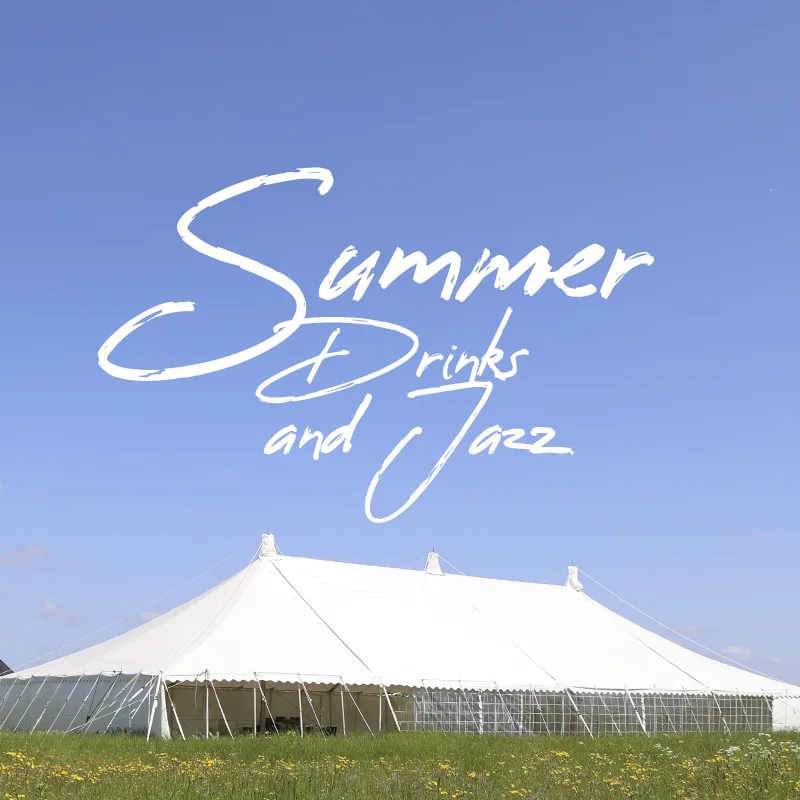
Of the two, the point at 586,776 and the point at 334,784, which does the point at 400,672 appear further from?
the point at 334,784

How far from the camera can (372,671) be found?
2070cm

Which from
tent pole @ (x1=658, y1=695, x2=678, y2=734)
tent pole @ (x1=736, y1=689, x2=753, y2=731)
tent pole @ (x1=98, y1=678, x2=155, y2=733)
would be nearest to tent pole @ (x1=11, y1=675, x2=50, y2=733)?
tent pole @ (x1=98, y1=678, x2=155, y2=733)

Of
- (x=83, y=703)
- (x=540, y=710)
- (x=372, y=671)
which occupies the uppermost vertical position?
(x=372, y=671)

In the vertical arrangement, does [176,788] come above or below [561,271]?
below

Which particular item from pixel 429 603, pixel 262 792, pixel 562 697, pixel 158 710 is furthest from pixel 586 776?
pixel 429 603

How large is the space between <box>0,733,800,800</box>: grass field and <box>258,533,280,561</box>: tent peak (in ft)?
25.2

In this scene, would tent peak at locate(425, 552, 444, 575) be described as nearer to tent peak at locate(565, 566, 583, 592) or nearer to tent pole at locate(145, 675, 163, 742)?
tent peak at locate(565, 566, 583, 592)

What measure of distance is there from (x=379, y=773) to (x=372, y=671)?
926 cm

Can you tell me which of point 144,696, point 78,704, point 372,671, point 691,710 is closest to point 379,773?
point 144,696

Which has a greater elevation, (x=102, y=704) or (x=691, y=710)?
(x=102, y=704)

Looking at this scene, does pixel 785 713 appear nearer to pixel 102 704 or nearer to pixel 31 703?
pixel 102 704

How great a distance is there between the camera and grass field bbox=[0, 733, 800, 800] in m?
8.84

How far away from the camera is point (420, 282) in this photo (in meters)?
18.9

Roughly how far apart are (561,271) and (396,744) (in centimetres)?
877
